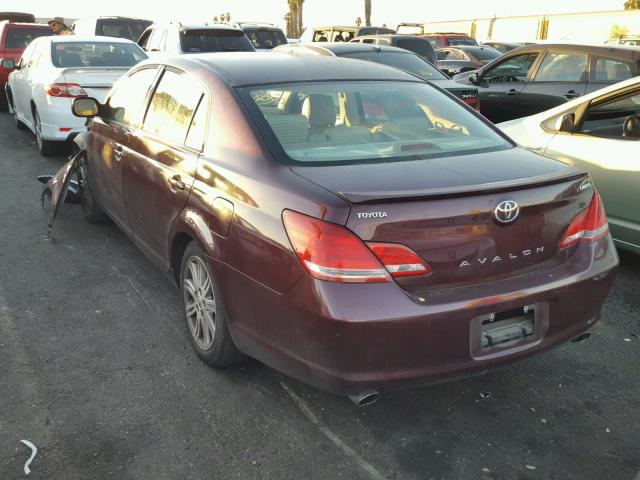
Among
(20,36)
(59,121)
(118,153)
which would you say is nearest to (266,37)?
(20,36)

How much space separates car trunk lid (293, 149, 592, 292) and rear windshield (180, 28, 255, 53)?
405 inches

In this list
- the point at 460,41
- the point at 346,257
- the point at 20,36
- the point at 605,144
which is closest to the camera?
the point at 346,257

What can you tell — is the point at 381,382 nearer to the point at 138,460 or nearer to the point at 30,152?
the point at 138,460

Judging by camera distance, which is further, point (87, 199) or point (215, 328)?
point (87, 199)

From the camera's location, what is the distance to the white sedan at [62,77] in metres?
8.15

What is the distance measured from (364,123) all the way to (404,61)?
6161 millimetres

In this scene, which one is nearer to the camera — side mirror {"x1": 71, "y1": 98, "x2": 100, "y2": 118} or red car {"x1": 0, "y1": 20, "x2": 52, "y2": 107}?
side mirror {"x1": 71, "y1": 98, "x2": 100, "y2": 118}

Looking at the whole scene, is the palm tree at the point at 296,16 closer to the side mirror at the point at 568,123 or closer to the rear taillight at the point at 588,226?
the side mirror at the point at 568,123

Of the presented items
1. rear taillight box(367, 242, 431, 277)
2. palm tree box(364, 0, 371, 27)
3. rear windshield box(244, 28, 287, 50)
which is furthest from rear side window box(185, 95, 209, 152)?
palm tree box(364, 0, 371, 27)

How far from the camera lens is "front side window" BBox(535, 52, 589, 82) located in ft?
27.1

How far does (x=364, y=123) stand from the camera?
353 cm

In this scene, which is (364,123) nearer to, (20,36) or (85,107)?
(85,107)

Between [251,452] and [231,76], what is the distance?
1.97 m

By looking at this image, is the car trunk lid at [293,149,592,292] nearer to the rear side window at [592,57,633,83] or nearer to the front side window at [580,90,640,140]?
the front side window at [580,90,640,140]
